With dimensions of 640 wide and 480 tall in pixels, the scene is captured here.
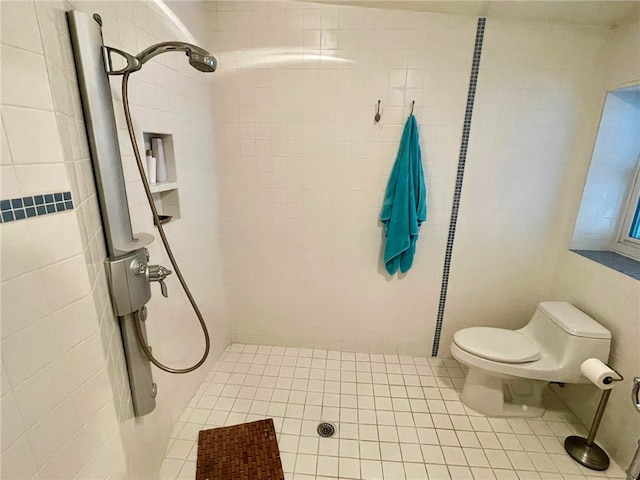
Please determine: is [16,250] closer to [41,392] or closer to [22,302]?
[22,302]

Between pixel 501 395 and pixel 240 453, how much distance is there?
151cm

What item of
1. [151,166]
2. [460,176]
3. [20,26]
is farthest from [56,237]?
[460,176]

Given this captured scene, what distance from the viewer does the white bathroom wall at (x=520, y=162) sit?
179 centimetres

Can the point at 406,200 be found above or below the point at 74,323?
above

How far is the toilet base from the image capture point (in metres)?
1.82

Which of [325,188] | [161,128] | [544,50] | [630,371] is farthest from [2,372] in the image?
[544,50]

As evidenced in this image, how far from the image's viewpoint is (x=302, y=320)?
2.39m

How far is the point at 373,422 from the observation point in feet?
5.87

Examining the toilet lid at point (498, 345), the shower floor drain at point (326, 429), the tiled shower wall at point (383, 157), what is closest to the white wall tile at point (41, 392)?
the shower floor drain at point (326, 429)

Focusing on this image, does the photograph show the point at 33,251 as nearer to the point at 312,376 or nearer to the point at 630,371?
the point at 312,376

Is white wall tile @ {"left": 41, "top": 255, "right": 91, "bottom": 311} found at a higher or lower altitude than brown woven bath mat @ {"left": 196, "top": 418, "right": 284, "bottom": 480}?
higher

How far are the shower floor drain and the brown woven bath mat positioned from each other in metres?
0.25

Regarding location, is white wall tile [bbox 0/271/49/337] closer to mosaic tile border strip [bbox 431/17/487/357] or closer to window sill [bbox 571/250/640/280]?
mosaic tile border strip [bbox 431/17/487/357]

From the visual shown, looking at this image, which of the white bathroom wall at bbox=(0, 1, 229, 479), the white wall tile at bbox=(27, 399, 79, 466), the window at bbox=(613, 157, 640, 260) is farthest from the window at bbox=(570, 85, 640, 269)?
the white wall tile at bbox=(27, 399, 79, 466)
